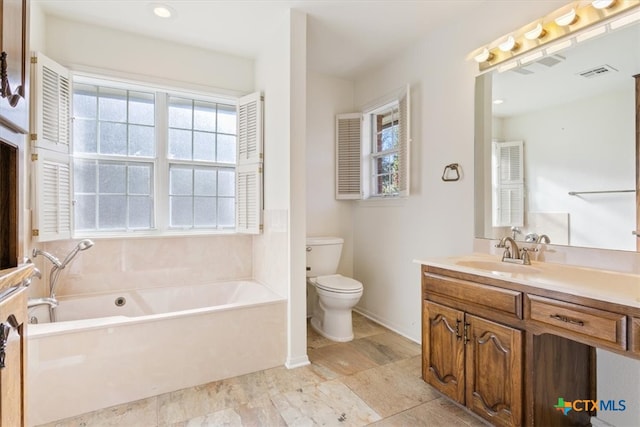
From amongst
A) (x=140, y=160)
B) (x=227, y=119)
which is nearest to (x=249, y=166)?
(x=227, y=119)

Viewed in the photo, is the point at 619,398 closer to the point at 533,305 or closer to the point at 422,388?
the point at 533,305

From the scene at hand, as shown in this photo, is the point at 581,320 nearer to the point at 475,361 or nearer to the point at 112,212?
the point at 475,361

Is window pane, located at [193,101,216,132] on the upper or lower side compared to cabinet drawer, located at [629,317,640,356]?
upper

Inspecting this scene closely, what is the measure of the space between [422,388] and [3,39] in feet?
8.26

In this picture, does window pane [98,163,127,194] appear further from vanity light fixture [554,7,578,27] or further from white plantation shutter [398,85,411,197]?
vanity light fixture [554,7,578,27]

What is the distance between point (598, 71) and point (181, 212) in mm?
3134

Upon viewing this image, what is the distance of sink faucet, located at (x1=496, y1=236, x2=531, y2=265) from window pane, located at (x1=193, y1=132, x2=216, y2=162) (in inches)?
100

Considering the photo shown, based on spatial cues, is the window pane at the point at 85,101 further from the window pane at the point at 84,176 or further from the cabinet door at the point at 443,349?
the cabinet door at the point at 443,349

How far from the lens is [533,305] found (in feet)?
4.68

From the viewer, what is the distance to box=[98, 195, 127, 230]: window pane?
2672mm

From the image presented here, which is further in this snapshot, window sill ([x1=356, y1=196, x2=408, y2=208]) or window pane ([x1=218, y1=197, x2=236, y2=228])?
window pane ([x1=218, y1=197, x2=236, y2=228])

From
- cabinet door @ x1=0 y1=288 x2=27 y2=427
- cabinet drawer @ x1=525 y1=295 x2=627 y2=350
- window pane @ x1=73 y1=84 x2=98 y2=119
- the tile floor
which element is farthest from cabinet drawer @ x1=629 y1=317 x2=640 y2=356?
window pane @ x1=73 y1=84 x2=98 y2=119

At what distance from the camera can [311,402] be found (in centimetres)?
193

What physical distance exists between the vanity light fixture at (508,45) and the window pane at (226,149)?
7.68ft
